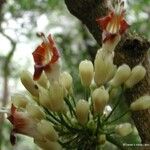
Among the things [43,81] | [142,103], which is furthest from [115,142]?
[43,81]

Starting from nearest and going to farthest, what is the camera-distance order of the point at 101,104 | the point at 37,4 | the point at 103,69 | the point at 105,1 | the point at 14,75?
the point at 101,104 < the point at 103,69 < the point at 105,1 < the point at 37,4 < the point at 14,75

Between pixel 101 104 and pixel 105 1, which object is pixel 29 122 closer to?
pixel 101 104

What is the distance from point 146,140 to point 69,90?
0.39m

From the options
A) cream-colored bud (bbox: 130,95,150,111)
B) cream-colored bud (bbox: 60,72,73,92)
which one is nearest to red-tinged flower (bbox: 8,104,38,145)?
cream-colored bud (bbox: 60,72,73,92)

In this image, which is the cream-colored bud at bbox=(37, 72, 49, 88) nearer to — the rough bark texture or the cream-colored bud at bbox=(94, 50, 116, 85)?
the cream-colored bud at bbox=(94, 50, 116, 85)

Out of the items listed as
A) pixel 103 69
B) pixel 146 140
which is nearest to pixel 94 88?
pixel 103 69

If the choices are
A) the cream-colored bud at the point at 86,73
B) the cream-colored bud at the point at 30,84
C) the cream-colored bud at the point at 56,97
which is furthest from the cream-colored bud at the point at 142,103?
the cream-colored bud at the point at 30,84

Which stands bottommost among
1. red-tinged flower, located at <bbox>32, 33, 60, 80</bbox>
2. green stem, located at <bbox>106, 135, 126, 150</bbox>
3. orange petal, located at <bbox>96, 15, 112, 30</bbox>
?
green stem, located at <bbox>106, 135, 126, 150</bbox>

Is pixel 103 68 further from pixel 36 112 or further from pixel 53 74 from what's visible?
pixel 36 112

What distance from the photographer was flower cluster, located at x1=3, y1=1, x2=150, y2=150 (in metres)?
2.17

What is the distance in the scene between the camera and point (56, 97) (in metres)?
2.18

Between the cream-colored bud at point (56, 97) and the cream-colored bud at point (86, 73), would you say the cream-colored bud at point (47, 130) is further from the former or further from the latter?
the cream-colored bud at point (86, 73)

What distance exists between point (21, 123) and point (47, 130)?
16 centimetres

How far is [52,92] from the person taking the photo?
2195 mm
